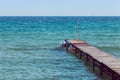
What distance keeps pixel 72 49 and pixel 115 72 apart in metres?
16.2

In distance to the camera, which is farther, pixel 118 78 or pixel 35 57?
pixel 35 57

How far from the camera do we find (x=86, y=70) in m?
25.6

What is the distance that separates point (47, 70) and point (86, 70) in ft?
8.85

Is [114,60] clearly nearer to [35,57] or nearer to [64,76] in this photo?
[64,76]

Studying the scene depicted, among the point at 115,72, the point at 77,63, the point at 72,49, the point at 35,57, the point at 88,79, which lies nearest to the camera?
the point at 115,72

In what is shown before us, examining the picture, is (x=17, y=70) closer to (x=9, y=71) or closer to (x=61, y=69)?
(x=9, y=71)

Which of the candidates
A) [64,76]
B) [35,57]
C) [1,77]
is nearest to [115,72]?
[64,76]

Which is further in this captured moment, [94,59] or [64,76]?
[94,59]

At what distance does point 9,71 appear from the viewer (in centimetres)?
2464

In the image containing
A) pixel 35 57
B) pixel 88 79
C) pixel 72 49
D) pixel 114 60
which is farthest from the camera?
pixel 72 49

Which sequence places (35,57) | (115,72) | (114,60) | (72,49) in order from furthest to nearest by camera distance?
(72,49) < (35,57) < (114,60) < (115,72)

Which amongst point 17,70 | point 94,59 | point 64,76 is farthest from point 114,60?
point 17,70

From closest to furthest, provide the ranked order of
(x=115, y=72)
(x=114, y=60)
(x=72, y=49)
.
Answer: (x=115, y=72) → (x=114, y=60) → (x=72, y=49)

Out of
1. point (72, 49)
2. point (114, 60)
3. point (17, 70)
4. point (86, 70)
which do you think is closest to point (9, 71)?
point (17, 70)
